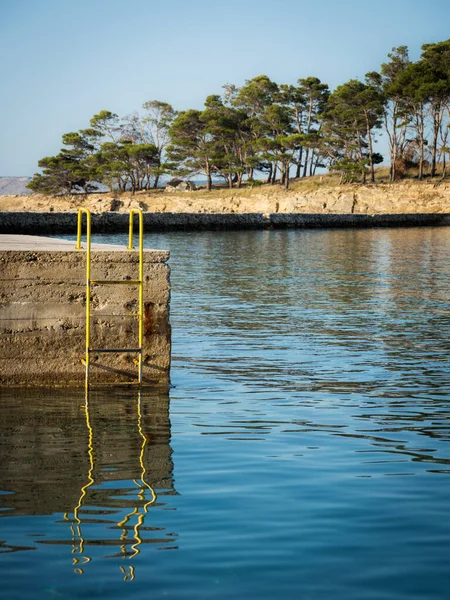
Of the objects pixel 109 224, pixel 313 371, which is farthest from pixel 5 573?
pixel 109 224

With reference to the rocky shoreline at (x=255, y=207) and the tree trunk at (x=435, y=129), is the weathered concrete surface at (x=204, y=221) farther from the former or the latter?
the tree trunk at (x=435, y=129)

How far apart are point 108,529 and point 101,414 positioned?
332 cm

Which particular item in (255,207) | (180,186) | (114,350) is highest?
(180,186)

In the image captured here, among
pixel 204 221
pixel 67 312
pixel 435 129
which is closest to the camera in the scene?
pixel 67 312

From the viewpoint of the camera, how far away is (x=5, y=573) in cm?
428

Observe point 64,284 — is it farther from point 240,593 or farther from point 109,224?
point 109,224

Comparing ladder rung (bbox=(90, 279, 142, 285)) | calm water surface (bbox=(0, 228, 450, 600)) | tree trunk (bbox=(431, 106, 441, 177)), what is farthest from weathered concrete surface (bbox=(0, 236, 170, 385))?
tree trunk (bbox=(431, 106, 441, 177))

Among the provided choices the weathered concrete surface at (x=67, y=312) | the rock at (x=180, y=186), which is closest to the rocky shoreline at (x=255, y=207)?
the rock at (x=180, y=186)

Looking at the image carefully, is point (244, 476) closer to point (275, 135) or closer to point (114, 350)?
point (114, 350)

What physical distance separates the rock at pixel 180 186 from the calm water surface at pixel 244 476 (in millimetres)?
85137

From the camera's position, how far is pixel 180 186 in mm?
98125

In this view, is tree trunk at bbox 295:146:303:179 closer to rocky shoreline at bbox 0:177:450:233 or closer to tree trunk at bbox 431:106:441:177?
rocky shoreline at bbox 0:177:450:233

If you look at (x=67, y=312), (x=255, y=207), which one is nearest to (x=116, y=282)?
(x=67, y=312)

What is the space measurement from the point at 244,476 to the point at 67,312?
12.3 ft
